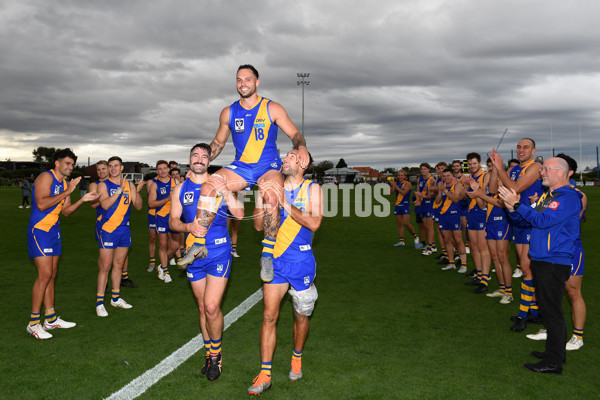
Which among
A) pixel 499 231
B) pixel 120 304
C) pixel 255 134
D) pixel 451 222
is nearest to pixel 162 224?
pixel 120 304

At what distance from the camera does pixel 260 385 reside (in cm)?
392

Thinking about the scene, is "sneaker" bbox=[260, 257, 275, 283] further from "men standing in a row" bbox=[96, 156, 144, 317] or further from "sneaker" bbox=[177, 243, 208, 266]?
"men standing in a row" bbox=[96, 156, 144, 317]

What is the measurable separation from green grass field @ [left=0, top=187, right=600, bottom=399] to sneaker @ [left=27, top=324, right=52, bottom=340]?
73mm

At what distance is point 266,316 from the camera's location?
405 cm

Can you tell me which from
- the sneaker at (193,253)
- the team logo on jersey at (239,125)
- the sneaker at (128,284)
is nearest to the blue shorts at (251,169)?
the team logo on jersey at (239,125)

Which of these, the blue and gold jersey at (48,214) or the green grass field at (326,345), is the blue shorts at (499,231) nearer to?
the green grass field at (326,345)

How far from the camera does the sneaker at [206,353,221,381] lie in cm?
417

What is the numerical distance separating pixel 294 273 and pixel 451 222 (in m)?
6.48

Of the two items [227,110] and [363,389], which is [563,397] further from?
[227,110]

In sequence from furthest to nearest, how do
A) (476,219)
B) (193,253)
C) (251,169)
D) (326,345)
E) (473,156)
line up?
1. (473,156)
2. (476,219)
3. (326,345)
4. (251,169)
5. (193,253)

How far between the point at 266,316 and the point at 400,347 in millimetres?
2015

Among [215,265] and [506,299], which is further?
[506,299]

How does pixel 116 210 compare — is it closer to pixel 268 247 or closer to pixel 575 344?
pixel 268 247

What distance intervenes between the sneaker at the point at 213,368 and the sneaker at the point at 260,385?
0.44m
